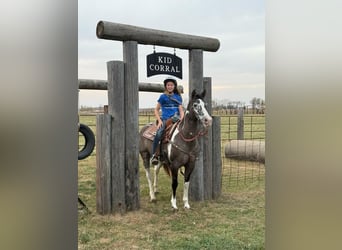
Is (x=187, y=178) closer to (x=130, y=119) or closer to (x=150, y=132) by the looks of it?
(x=150, y=132)

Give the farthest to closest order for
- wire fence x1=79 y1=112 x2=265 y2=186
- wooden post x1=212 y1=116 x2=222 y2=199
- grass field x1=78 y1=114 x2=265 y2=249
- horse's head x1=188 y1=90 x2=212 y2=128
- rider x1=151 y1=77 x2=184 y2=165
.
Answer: wire fence x1=79 y1=112 x2=265 y2=186, wooden post x1=212 y1=116 x2=222 y2=199, rider x1=151 y1=77 x2=184 y2=165, horse's head x1=188 y1=90 x2=212 y2=128, grass field x1=78 y1=114 x2=265 y2=249

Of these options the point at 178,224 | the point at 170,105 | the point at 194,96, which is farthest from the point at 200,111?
the point at 178,224

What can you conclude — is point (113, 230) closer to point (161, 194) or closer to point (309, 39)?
point (161, 194)

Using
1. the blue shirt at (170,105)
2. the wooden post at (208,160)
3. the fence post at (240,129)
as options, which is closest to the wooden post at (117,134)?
the blue shirt at (170,105)

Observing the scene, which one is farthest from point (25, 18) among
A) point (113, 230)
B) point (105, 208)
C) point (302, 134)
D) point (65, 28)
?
point (105, 208)

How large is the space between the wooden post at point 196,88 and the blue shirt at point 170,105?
143 mm

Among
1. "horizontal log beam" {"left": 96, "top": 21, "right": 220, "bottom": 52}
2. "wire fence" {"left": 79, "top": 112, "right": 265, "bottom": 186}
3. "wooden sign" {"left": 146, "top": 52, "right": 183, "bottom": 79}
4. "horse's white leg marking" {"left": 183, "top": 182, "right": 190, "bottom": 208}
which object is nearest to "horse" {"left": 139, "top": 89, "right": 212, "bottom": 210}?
"horse's white leg marking" {"left": 183, "top": 182, "right": 190, "bottom": 208}

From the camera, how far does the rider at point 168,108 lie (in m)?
2.10

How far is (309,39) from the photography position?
0.34 m

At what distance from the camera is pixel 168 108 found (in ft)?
7.14

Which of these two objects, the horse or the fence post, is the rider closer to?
the horse

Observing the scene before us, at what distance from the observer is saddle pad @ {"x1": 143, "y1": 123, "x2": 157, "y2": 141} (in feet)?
7.34

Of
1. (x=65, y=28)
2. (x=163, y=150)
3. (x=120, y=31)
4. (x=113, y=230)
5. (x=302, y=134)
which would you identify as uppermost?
(x=120, y=31)

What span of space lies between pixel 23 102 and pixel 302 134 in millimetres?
269
